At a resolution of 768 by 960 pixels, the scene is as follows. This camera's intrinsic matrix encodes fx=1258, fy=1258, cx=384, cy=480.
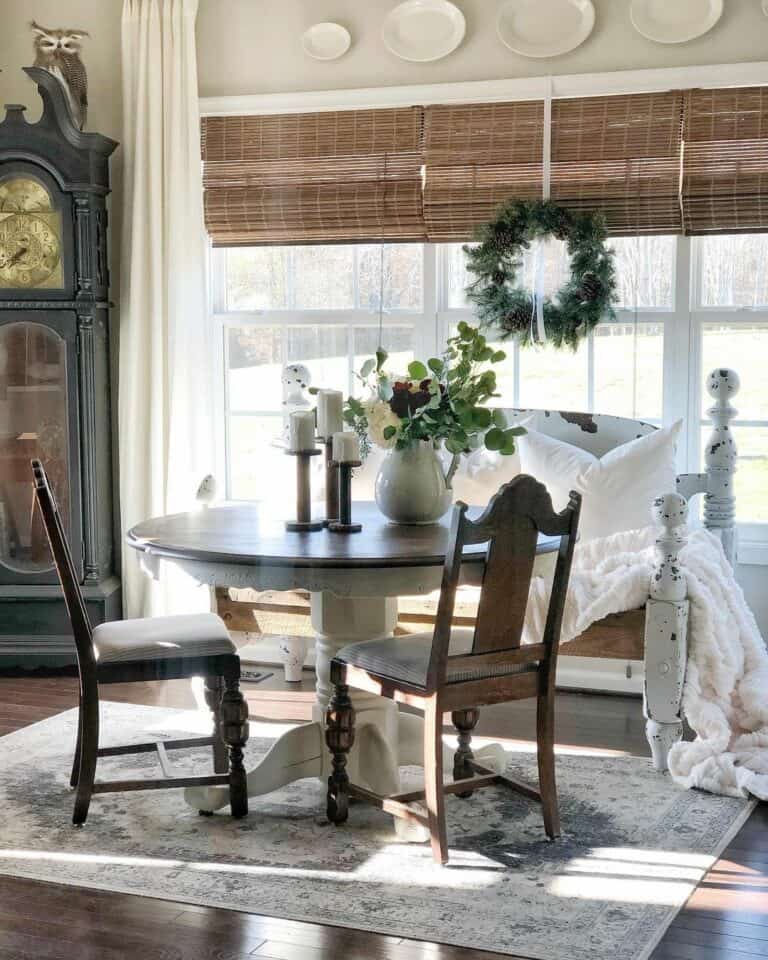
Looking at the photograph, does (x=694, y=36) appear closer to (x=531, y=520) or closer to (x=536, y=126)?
(x=536, y=126)

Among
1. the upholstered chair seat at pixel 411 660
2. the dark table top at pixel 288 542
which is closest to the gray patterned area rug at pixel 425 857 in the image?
the upholstered chair seat at pixel 411 660

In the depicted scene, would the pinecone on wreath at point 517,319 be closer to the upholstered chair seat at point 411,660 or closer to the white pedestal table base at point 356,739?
the white pedestal table base at point 356,739

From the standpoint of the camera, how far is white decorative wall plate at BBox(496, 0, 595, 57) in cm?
452

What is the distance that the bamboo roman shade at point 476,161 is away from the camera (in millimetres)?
4625

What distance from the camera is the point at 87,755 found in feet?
10.1

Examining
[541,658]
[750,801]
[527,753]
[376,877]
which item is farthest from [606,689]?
[376,877]

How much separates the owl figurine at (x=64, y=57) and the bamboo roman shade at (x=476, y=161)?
138cm

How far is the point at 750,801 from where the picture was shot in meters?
3.36

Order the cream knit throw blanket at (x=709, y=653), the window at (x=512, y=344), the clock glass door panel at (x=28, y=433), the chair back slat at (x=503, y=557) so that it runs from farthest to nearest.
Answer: the clock glass door panel at (x=28, y=433) < the window at (x=512, y=344) < the cream knit throw blanket at (x=709, y=653) < the chair back slat at (x=503, y=557)

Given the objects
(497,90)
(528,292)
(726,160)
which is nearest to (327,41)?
(497,90)

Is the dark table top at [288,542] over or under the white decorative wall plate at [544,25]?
under

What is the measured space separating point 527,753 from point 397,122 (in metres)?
2.43

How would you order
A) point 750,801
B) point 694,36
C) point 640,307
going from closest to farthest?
point 750,801, point 694,36, point 640,307

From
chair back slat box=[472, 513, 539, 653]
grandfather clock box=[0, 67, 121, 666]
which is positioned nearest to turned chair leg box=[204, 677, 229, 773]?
chair back slat box=[472, 513, 539, 653]
